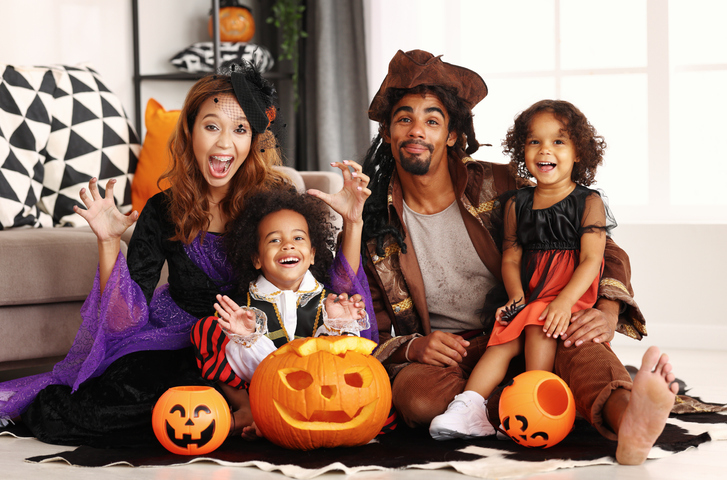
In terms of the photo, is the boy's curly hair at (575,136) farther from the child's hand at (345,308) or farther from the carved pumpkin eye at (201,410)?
the carved pumpkin eye at (201,410)

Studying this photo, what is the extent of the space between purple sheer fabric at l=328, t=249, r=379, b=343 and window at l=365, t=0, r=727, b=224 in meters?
1.95

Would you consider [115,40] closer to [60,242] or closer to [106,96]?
[106,96]

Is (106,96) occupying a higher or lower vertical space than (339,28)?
lower

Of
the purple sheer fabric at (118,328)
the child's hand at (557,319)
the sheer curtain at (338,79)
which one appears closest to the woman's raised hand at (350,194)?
the purple sheer fabric at (118,328)

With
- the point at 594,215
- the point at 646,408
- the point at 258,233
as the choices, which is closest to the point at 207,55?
the point at 258,233

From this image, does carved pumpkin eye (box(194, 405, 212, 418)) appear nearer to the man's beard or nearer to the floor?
the floor

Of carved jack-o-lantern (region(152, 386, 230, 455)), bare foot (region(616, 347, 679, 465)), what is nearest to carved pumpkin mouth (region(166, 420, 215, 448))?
carved jack-o-lantern (region(152, 386, 230, 455))

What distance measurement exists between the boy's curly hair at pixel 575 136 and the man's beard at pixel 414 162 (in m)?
0.25

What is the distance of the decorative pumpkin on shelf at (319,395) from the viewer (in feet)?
5.65

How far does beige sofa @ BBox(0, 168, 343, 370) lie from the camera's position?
7.82 feet

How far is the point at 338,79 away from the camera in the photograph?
165 inches

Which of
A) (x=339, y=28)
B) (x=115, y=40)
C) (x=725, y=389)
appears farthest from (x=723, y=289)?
(x=115, y=40)

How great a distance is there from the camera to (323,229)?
7.18ft

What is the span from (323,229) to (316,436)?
667 millimetres
